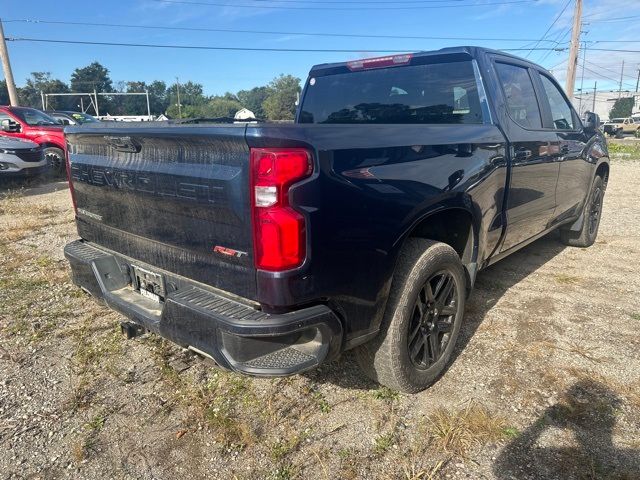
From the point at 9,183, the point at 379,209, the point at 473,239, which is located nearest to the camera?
the point at 379,209

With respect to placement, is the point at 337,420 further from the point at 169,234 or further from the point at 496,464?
the point at 169,234

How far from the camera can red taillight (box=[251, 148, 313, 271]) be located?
1.88 meters

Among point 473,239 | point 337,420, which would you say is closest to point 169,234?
point 337,420

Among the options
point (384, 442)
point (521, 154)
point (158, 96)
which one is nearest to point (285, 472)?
point (384, 442)

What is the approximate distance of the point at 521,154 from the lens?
11.3 feet

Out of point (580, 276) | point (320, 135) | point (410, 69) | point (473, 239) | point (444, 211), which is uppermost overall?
point (410, 69)

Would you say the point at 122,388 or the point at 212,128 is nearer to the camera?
the point at 212,128

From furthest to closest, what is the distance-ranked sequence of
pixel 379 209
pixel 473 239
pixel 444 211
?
pixel 473 239
pixel 444 211
pixel 379 209

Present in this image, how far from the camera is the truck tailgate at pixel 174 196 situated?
2020mm

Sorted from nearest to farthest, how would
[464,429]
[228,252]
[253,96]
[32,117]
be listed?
[228,252] < [464,429] < [32,117] < [253,96]

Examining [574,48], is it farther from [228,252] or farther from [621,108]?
[621,108]

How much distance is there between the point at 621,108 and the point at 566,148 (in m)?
80.9

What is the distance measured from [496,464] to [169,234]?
75.0 inches

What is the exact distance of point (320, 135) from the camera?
1998mm
